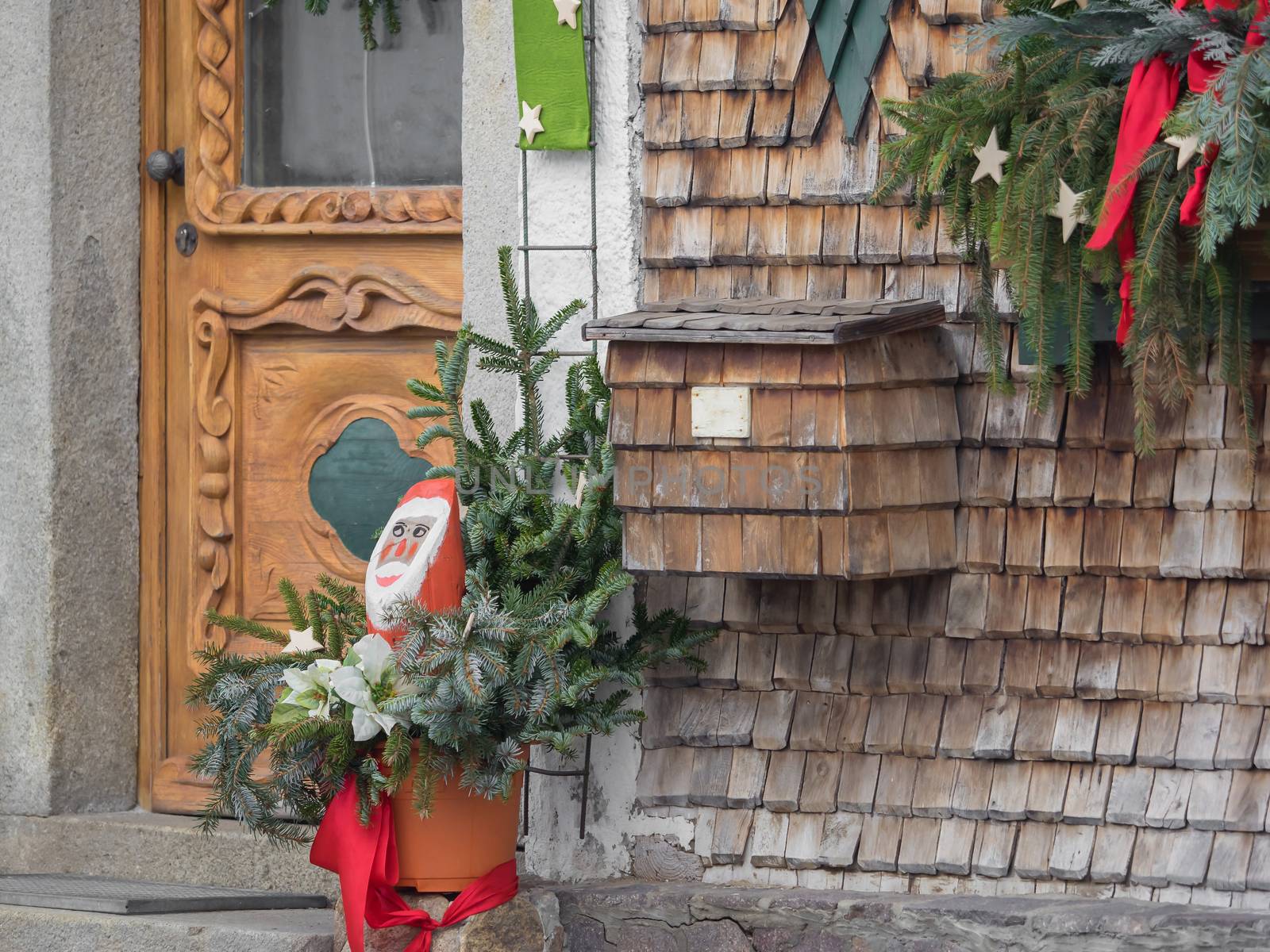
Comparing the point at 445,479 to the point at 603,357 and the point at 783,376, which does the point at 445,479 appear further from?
the point at 783,376

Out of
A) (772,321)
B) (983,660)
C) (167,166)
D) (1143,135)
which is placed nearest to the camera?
(1143,135)

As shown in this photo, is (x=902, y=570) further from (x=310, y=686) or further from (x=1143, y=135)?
(x=310, y=686)

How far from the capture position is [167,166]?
14.3ft

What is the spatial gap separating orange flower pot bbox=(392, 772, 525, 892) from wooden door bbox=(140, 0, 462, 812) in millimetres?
1050

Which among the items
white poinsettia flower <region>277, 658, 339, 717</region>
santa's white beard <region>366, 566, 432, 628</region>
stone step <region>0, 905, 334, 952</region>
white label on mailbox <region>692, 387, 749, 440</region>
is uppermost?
white label on mailbox <region>692, 387, 749, 440</region>

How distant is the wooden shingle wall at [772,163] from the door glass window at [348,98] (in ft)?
2.52

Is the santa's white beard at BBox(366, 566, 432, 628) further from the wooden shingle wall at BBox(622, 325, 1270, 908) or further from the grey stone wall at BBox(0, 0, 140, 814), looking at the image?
the grey stone wall at BBox(0, 0, 140, 814)

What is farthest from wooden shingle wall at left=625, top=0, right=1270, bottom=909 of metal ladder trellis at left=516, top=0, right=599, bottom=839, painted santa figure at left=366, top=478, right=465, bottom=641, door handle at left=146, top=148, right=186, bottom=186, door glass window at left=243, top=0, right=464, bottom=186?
door handle at left=146, top=148, right=186, bottom=186

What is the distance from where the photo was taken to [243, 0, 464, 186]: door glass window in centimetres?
420

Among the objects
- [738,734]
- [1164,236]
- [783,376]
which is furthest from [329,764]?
[1164,236]

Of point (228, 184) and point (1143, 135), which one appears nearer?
point (1143, 135)

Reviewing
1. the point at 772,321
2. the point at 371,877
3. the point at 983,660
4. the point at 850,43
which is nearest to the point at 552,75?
the point at 850,43

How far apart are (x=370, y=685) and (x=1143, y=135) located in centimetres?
170

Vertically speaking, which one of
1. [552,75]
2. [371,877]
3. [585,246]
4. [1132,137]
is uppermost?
[552,75]
